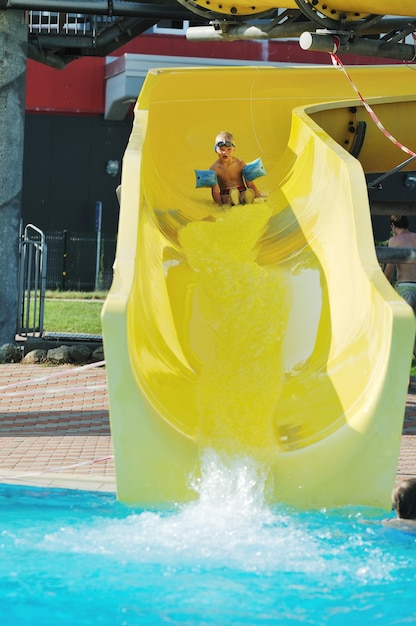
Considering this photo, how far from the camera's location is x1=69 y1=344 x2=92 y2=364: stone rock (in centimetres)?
1133

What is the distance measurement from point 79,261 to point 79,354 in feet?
31.7

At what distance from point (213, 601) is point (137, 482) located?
3.77ft

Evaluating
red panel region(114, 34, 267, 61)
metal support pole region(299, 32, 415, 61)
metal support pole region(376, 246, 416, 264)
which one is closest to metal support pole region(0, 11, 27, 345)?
metal support pole region(299, 32, 415, 61)

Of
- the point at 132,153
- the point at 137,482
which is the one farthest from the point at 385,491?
the point at 132,153

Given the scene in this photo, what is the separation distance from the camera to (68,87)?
68.7 feet

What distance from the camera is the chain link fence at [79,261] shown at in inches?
814

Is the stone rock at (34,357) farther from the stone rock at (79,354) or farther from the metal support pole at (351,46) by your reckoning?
the metal support pole at (351,46)

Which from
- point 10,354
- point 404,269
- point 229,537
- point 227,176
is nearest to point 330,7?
point 227,176

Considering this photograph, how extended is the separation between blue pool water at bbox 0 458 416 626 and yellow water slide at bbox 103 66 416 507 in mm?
169

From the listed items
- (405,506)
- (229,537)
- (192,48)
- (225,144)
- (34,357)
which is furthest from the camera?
(192,48)

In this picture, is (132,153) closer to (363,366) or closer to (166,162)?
(363,366)

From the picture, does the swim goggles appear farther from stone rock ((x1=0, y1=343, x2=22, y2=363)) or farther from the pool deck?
stone rock ((x1=0, y1=343, x2=22, y2=363))

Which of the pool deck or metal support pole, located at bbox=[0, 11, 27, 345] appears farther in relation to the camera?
metal support pole, located at bbox=[0, 11, 27, 345]

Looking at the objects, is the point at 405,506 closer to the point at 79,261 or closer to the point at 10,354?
the point at 10,354
